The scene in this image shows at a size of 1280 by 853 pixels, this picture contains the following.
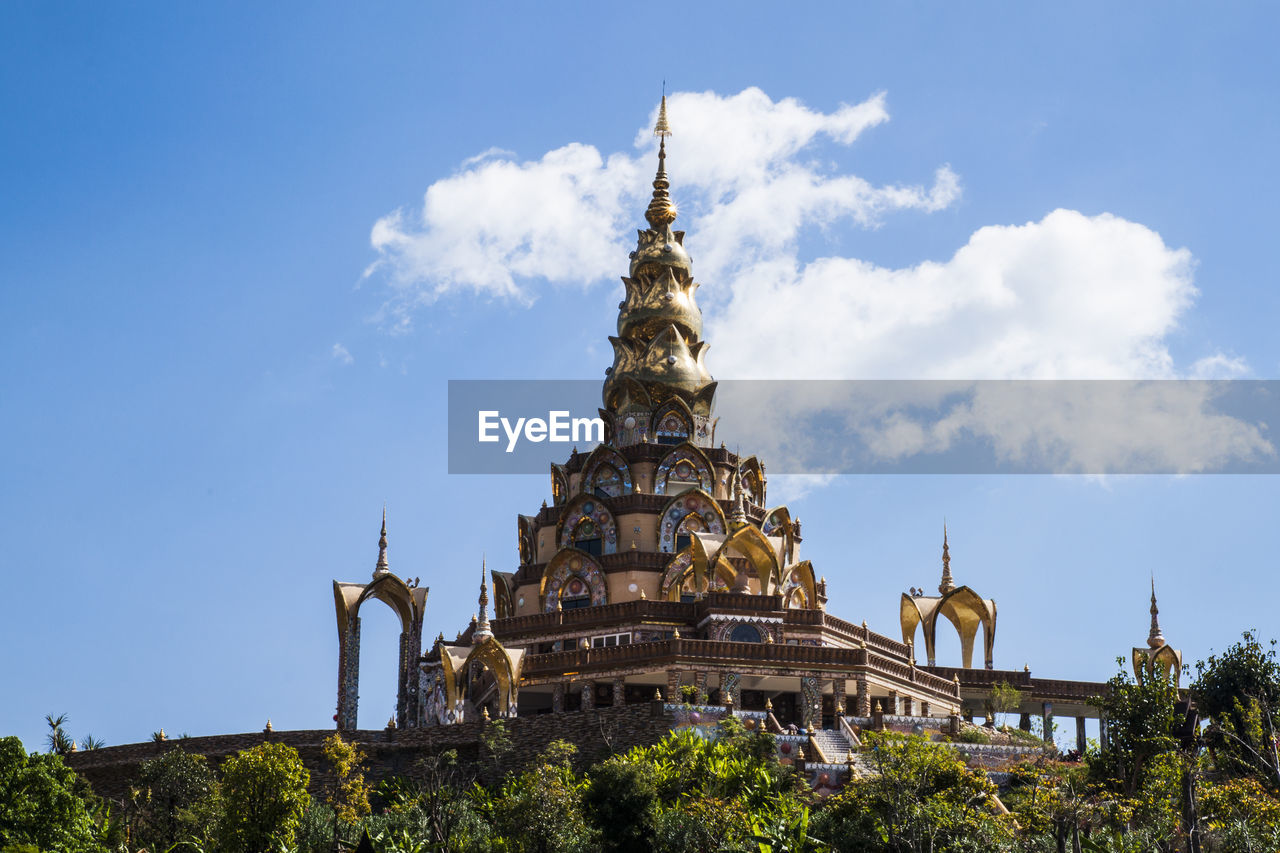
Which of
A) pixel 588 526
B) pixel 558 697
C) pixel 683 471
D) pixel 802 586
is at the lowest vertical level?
pixel 558 697

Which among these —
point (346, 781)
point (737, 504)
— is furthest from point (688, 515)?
point (346, 781)

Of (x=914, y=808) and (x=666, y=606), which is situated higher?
(x=666, y=606)

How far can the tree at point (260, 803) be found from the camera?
4881 centimetres

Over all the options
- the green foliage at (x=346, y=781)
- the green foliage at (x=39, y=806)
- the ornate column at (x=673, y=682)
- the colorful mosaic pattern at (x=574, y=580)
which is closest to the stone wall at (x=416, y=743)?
the green foliage at (x=346, y=781)

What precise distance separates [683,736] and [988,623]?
24280 mm

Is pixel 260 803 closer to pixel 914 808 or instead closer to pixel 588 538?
pixel 914 808

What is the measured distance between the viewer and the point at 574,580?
7331 centimetres

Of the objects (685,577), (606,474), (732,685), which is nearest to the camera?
(732,685)

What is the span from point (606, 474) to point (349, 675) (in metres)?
16.3

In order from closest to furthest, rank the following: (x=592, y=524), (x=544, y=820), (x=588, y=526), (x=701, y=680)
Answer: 1. (x=544, y=820)
2. (x=701, y=680)
3. (x=592, y=524)
4. (x=588, y=526)

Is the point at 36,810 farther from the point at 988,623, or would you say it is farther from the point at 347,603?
the point at 988,623

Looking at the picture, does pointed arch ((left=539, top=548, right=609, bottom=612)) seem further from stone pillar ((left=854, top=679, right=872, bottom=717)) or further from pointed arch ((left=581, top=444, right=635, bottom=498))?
stone pillar ((left=854, top=679, right=872, bottom=717))

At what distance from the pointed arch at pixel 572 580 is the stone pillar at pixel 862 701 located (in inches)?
520

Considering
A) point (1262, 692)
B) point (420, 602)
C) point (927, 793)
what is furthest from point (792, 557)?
point (927, 793)
